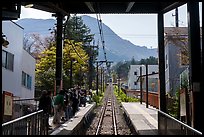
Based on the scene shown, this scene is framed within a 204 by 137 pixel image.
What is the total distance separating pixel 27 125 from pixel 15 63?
22045 mm

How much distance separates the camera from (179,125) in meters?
8.41

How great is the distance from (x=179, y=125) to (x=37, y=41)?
68051 mm

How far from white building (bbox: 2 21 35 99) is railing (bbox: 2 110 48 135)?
1439 cm

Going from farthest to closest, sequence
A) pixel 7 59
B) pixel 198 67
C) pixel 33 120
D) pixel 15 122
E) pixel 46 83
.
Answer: pixel 46 83, pixel 7 59, pixel 198 67, pixel 33 120, pixel 15 122

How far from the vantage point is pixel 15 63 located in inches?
1196

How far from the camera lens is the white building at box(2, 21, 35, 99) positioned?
1075 inches

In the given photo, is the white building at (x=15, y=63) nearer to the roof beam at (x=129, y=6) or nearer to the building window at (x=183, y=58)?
the roof beam at (x=129, y=6)

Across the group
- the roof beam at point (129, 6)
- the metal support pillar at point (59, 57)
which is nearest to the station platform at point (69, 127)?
the metal support pillar at point (59, 57)

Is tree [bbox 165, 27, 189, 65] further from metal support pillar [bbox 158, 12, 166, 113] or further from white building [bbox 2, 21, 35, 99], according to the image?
metal support pillar [bbox 158, 12, 166, 113]

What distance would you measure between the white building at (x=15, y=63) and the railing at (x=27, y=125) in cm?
1439

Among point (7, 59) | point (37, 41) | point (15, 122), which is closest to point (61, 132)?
point (15, 122)

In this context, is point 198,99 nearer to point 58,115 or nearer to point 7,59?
point 58,115

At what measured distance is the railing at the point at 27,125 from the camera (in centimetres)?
723

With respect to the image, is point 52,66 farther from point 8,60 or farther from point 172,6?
point 172,6
